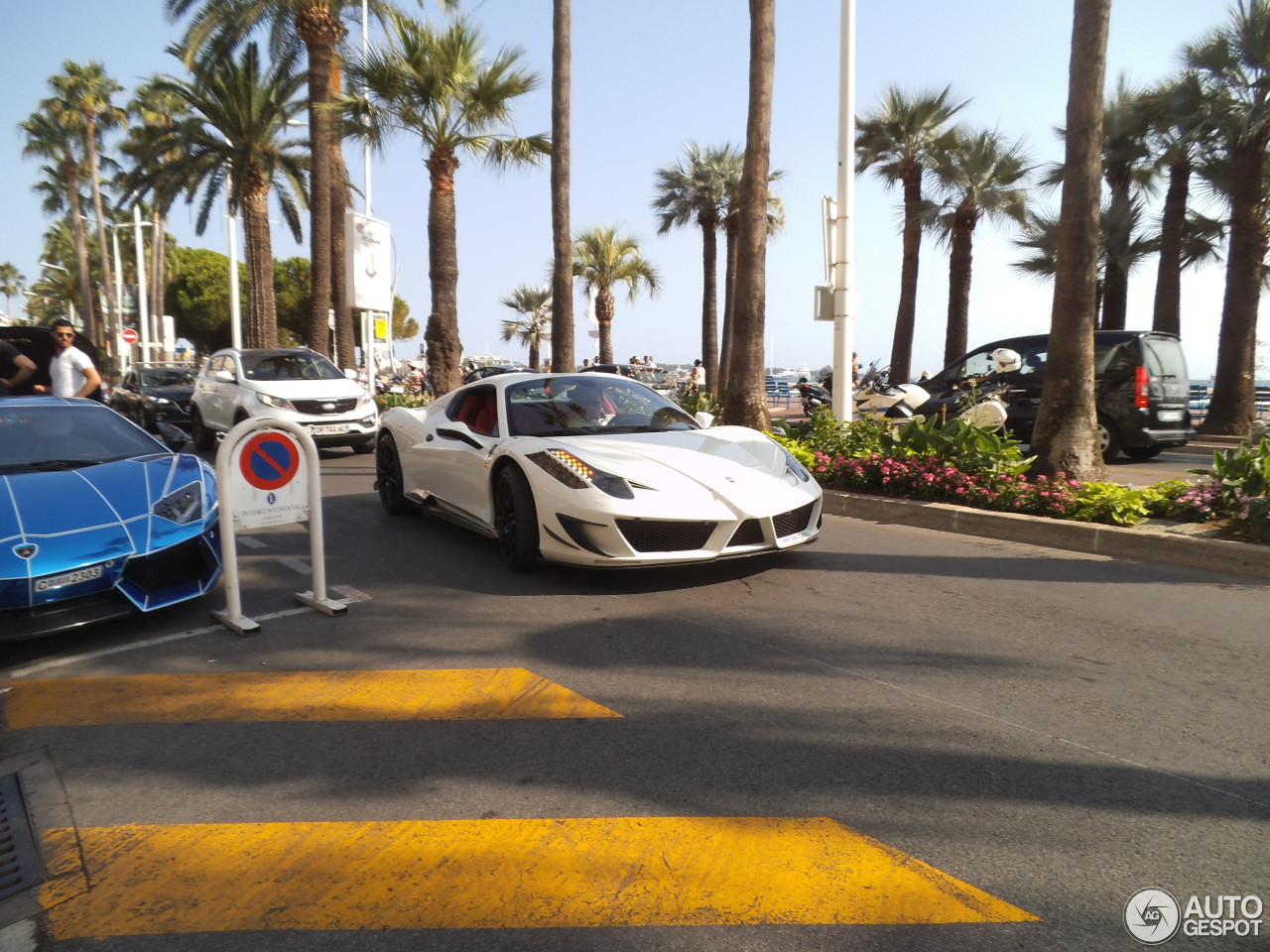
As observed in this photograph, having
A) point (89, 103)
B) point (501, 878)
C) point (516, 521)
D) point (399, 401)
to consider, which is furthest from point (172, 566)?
point (89, 103)

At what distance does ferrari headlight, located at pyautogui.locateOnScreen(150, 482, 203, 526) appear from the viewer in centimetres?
491

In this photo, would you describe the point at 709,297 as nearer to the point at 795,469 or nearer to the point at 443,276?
the point at 443,276

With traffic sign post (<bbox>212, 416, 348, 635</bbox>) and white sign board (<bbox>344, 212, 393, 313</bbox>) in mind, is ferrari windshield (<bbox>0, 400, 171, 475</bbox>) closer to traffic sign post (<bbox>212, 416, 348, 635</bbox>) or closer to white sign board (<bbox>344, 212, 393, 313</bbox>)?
traffic sign post (<bbox>212, 416, 348, 635</bbox>)

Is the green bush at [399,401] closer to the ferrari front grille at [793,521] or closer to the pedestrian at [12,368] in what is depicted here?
the pedestrian at [12,368]

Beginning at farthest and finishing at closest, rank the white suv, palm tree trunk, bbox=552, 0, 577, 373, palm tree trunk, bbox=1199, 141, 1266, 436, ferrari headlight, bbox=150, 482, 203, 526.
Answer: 1. palm tree trunk, bbox=552, 0, 577, 373
2. palm tree trunk, bbox=1199, 141, 1266, 436
3. the white suv
4. ferrari headlight, bbox=150, 482, 203, 526

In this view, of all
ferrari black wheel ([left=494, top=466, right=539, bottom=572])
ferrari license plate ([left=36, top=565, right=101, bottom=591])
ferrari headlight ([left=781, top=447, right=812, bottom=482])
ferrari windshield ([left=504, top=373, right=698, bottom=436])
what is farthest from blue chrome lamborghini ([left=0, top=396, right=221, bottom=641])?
ferrari headlight ([left=781, top=447, right=812, bottom=482])

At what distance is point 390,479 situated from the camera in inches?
326

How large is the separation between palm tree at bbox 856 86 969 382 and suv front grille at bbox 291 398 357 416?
1611 centimetres

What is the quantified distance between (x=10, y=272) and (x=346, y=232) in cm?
12317

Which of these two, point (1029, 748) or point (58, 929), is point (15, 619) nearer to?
point (58, 929)

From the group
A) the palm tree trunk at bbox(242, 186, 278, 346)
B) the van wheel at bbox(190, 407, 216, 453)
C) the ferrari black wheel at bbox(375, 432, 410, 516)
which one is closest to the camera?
the ferrari black wheel at bbox(375, 432, 410, 516)

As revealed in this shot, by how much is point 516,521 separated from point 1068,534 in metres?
4.26

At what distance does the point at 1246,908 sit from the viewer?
2336 mm

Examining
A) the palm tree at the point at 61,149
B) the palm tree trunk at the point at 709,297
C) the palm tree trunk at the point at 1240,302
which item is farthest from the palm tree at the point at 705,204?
the palm tree at the point at 61,149
